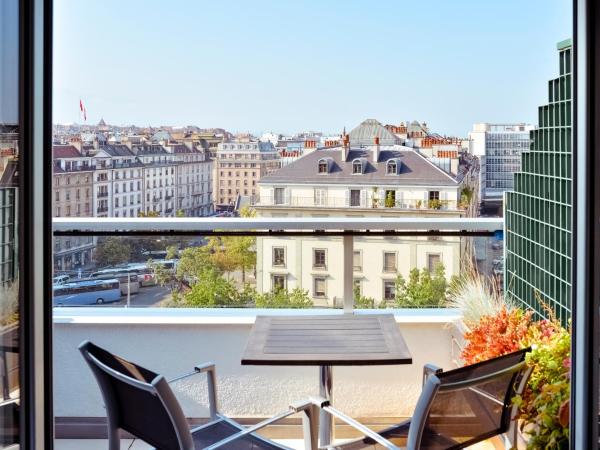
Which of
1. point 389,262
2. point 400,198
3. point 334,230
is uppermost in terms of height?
point 400,198

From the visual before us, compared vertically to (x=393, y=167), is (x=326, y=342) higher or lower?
lower

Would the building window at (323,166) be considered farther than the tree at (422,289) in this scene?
Yes

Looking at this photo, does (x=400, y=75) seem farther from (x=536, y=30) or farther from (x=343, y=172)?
(x=343, y=172)

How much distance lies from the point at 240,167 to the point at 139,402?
12.1 metres

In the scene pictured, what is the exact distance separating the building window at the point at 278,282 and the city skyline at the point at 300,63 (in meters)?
11.4

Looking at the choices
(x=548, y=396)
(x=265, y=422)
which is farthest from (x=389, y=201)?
(x=265, y=422)

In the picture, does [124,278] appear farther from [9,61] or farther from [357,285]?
[9,61]

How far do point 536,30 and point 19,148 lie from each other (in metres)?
14.4

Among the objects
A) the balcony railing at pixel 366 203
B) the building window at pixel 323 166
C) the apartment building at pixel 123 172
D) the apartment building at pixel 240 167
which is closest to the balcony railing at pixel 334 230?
the balcony railing at pixel 366 203

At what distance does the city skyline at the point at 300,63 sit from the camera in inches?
630

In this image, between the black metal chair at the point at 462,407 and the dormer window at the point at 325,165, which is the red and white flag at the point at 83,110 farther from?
the black metal chair at the point at 462,407

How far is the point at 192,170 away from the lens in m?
13.9

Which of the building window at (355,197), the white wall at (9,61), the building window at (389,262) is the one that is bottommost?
the building window at (389,262)

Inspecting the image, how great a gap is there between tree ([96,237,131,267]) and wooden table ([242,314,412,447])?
46.6 inches
